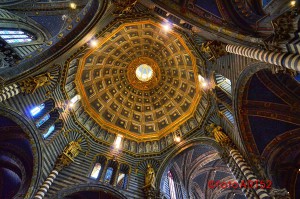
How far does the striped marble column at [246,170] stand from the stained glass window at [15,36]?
17.9 m

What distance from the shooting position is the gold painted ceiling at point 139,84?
67.8ft

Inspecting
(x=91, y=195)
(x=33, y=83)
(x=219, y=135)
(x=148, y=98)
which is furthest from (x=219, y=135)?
(x=33, y=83)

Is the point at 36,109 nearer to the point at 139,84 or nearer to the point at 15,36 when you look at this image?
the point at 15,36

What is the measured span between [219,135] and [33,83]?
14.6 metres

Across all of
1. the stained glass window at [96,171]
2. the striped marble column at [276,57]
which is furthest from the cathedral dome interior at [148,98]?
the stained glass window at [96,171]

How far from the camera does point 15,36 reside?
15.6 m

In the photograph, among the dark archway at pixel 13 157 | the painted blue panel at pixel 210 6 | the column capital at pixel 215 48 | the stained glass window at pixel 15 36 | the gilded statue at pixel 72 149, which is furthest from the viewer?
the gilded statue at pixel 72 149

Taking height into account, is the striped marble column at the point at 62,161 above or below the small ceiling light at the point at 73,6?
below

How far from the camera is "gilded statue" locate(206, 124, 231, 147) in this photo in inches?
607

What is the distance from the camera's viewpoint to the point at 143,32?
20.7 meters

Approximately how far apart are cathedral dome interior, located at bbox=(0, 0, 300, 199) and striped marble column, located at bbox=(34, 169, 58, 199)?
0.10 m

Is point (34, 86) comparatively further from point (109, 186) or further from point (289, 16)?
point (289, 16)

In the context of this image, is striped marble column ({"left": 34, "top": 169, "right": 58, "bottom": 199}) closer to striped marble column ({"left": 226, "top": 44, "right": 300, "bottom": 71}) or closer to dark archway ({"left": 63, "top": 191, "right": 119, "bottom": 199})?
dark archway ({"left": 63, "top": 191, "right": 119, "bottom": 199})

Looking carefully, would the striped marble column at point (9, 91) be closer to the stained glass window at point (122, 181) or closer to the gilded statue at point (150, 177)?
the stained glass window at point (122, 181)
